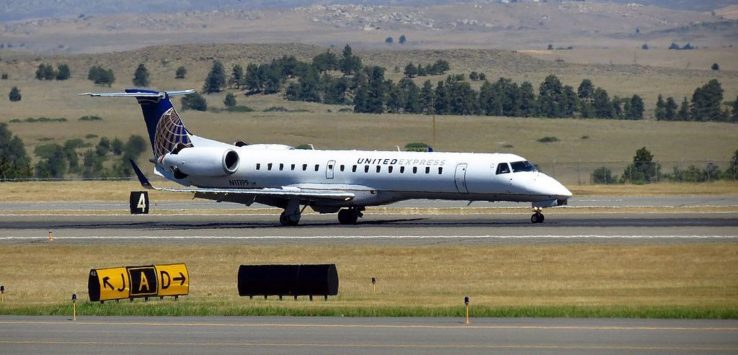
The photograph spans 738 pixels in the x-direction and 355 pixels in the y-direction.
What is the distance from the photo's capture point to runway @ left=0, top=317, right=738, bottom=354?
23906mm

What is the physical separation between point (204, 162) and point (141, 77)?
5053 inches

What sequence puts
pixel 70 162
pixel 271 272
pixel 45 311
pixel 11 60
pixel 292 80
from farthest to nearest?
pixel 11 60 < pixel 292 80 < pixel 70 162 < pixel 271 272 < pixel 45 311

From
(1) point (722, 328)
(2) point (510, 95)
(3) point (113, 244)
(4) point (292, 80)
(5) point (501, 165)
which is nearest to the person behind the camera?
(1) point (722, 328)

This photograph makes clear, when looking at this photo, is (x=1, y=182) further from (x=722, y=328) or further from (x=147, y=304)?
(x=722, y=328)

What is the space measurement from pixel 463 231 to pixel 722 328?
23394 mm

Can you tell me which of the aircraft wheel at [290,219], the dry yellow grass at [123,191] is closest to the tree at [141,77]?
the dry yellow grass at [123,191]

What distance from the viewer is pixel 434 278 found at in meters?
37.6

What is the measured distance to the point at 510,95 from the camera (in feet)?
485

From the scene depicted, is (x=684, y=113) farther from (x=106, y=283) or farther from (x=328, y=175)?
(x=106, y=283)

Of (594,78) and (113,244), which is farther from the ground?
(594,78)

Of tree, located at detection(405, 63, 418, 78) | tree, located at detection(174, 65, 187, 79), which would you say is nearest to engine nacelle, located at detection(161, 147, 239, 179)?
tree, located at detection(405, 63, 418, 78)

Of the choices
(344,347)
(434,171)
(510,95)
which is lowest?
(344,347)

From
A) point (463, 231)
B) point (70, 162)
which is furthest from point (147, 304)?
point (70, 162)

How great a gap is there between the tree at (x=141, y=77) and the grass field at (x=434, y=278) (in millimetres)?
134321
